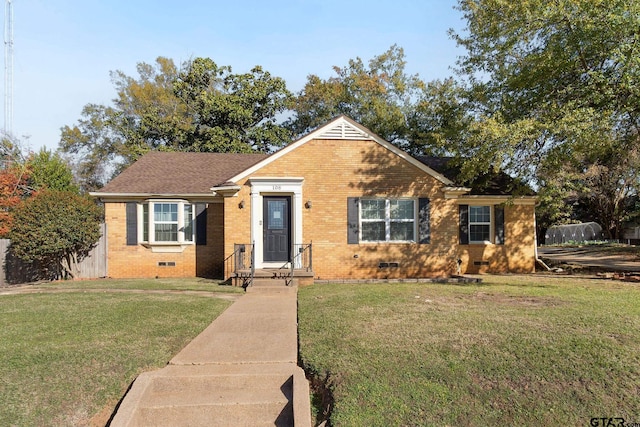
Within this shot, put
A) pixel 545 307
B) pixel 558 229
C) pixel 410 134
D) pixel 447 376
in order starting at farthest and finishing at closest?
1. pixel 558 229
2. pixel 410 134
3. pixel 545 307
4. pixel 447 376

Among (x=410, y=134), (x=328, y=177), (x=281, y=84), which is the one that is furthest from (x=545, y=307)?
(x=281, y=84)

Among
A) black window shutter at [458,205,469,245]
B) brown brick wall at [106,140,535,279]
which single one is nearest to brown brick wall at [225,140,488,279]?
brown brick wall at [106,140,535,279]

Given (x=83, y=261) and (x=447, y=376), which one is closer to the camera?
(x=447, y=376)

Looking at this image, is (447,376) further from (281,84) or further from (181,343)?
(281,84)

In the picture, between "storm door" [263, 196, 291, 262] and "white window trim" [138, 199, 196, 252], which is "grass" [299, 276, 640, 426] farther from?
"white window trim" [138, 199, 196, 252]

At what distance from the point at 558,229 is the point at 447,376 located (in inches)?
1633

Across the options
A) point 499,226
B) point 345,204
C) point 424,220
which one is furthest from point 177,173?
point 499,226

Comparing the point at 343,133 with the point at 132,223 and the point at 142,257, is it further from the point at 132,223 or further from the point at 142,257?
the point at 142,257

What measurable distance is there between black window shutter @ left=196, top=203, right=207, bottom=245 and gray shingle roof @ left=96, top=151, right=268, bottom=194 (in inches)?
23.0

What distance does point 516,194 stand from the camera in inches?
544

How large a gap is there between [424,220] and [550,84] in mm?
5620

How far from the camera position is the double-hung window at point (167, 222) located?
47.0 ft

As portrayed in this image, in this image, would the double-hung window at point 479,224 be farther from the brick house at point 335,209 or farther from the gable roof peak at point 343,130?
the gable roof peak at point 343,130

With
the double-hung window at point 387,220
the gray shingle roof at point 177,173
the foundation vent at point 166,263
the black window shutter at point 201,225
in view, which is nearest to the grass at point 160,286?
the foundation vent at point 166,263
